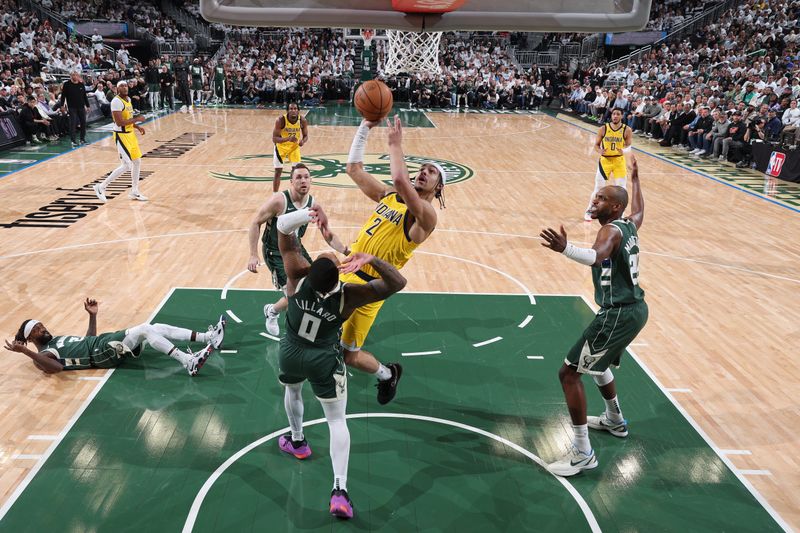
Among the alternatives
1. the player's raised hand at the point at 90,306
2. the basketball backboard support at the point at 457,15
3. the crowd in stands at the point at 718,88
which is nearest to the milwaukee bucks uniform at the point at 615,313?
the basketball backboard support at the point at 457,15

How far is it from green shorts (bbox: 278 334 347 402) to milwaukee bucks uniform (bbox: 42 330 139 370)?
2.37 m

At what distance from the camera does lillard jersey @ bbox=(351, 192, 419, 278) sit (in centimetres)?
491

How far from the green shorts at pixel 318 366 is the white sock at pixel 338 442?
0.23 feet

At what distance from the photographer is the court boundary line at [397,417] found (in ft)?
13.2

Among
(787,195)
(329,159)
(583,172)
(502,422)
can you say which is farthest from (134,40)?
(502,422)

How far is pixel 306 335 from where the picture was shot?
3869mm

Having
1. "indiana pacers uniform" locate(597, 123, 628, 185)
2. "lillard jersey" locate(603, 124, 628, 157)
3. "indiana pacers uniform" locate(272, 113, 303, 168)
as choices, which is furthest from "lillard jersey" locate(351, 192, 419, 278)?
"lillard jersey" locate(603, 124, 628, 157)

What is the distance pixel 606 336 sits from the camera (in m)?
4.43

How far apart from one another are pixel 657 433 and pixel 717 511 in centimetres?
88

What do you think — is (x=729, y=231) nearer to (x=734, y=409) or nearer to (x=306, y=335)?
(x=734, y=409)

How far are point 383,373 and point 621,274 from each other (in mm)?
2002

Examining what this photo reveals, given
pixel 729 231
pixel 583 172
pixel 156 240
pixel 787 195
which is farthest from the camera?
pixel 583 172

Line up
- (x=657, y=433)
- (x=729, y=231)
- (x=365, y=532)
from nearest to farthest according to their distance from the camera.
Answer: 1. (x=365, y=532)
2. (x=657, y=433)
3. (x=729, y=231)

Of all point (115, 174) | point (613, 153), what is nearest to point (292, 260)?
point (613, 153)
